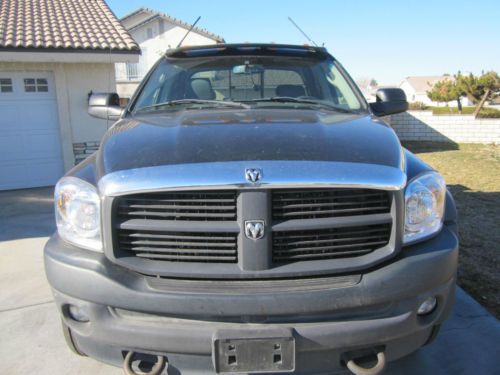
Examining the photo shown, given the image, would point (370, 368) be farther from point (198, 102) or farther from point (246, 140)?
point (198, 102)

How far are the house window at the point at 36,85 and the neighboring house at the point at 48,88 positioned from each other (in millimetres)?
18

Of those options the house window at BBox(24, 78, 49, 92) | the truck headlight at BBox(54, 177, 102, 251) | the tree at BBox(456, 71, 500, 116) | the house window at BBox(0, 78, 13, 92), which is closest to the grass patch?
the truck headlight at BBox(54, 177, 102, 251)

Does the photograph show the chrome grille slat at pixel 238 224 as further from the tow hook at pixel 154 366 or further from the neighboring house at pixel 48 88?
the neighboring house at pixel 48 88

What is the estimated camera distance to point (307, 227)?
1975mm

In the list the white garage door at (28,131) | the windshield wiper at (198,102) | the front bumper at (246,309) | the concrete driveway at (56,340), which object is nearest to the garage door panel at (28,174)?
the white garage door at (28,131)

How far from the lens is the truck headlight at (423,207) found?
82.4 inches

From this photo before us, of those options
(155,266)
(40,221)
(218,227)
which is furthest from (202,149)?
(40,221)

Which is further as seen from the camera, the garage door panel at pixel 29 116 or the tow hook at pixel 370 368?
the garage door panel at pixel 29 116

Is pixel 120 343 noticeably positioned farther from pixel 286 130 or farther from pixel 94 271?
pixel 286 130

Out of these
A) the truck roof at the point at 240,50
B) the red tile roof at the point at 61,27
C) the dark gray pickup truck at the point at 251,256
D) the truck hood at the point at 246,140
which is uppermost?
the red tile roof at the point at 61,27

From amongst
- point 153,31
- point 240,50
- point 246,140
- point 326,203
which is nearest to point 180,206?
point 246,140

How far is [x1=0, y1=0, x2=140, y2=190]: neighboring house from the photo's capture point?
28.8 ft

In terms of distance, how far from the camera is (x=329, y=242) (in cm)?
204

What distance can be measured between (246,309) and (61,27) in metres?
9.75
